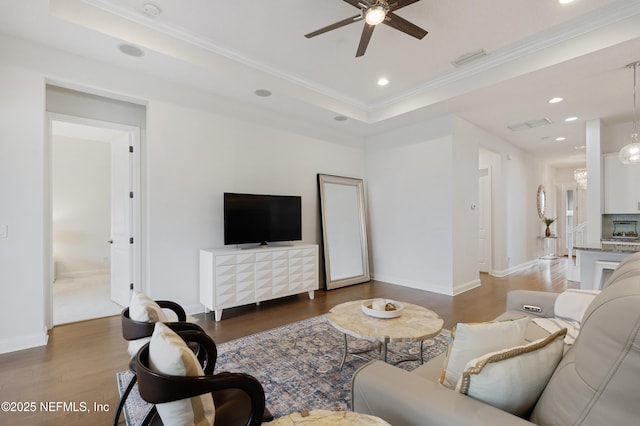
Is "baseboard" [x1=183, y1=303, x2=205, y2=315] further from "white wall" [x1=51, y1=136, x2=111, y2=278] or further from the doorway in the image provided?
the doorway

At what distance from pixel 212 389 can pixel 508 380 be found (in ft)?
3.43

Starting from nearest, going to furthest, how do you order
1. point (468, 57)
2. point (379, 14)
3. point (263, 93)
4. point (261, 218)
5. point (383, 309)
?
point (383, 309)
point (379, 14)
point (468, 57)
point (263, 93)
point (261, 218)

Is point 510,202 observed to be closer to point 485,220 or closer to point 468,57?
point 485,220

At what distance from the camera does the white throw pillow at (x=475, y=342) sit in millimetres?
1187

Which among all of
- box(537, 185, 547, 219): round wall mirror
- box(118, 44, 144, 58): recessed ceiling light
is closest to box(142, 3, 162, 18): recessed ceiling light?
box(118, 44, 144, 58): recessed ceiling light

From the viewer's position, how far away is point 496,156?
6.69 m

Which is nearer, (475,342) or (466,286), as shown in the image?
(475,342)

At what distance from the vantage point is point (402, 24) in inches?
105

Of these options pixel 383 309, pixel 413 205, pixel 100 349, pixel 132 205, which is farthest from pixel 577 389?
pixel 413 205

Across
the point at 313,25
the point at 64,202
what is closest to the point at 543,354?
the point at 313,25

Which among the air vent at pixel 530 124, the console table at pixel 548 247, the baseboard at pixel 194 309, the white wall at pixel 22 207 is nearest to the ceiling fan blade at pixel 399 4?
the white wall at pixel 22 207

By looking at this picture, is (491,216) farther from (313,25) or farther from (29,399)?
(29,399)

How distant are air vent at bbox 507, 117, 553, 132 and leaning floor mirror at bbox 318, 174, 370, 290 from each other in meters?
3.04

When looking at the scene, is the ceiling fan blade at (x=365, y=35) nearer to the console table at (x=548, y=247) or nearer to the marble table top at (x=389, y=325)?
the marble table top at (x=389, y=325)
